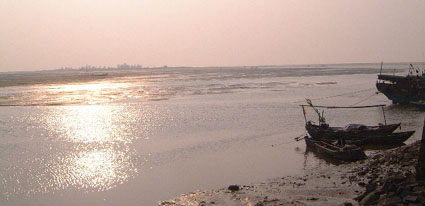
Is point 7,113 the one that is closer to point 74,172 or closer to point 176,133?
point 176,133

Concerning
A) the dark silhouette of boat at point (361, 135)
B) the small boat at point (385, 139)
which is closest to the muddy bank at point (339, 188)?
the small boat at point (385, 139)

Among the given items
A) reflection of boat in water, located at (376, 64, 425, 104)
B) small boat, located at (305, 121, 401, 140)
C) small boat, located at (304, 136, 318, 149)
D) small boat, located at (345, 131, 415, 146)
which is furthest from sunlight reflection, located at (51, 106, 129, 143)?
reflection of boat in water, located at (376, 64, 425, 104)

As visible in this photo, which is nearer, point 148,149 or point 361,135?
point 361,135

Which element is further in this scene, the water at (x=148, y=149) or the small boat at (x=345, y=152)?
the small boat at (x=345, y=152)

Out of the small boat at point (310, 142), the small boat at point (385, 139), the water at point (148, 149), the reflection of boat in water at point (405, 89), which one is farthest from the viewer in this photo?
the reflection of boat in water at point (405, 89)

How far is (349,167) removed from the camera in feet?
57.2

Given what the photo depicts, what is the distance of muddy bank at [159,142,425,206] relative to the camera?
11.6 metres

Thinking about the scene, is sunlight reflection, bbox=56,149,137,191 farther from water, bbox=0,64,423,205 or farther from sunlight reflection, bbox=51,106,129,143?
sunlight reflection, bbox=51,106,129,143

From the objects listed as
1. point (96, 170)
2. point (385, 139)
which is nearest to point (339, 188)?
point (385, 139)

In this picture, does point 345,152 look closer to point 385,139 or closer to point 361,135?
point 361,135

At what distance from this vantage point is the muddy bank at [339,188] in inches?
455

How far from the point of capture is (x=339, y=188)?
14195 mm

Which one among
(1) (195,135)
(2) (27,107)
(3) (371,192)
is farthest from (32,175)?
(2) (27,107)

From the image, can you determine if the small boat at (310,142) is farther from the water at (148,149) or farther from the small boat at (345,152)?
the small boat at (345,152)
